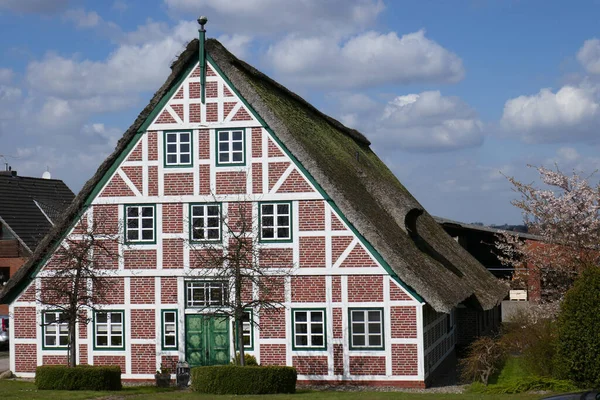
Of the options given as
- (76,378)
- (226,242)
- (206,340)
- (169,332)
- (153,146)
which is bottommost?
(76,378)

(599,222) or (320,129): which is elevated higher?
(320,129)

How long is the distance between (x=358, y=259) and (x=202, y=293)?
455cm

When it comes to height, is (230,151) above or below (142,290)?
above

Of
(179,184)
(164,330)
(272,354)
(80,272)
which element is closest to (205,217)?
(179,184)

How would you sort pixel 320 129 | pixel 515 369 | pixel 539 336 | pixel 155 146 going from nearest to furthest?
pixel 539 336 < pixel 155 146 < pixel 515 369 < pixel 320 129

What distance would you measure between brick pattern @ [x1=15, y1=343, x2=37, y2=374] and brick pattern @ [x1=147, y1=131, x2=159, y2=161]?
21.1ft

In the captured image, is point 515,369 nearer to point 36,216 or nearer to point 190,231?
point 190,231

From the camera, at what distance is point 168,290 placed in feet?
84.9

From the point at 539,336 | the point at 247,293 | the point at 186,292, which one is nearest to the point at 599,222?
the point at 539,336

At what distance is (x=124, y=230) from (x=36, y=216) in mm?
22820

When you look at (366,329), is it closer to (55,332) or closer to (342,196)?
(342,196)

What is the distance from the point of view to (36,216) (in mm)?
47375

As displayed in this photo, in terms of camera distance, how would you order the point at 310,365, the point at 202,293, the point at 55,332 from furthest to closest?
the point at 55,332 → the point at 202,293 → the point at 310,365

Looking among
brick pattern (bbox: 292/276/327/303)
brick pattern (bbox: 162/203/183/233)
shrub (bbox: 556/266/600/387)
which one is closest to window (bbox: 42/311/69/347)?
brick pattern (bbox: 162/203/183/233)
